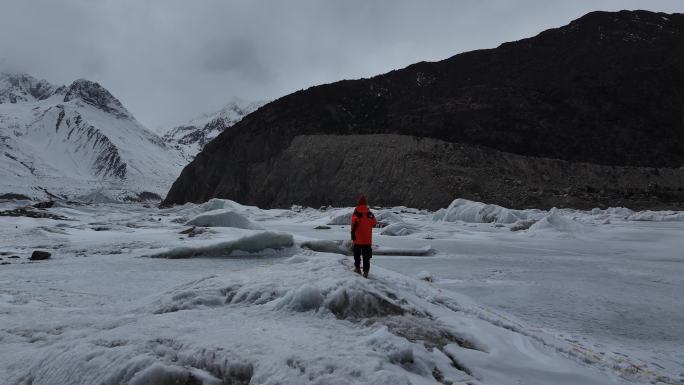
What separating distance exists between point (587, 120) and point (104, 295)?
66.7 metres

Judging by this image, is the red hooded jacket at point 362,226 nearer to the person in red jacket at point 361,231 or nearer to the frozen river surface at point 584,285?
the person in red jacket at point 361,231

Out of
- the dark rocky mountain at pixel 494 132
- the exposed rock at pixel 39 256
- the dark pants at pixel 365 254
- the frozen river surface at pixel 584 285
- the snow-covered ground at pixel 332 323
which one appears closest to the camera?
the snow-covered ground at pixel 332 323

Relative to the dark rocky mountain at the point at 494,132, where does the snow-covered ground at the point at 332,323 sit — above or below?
below

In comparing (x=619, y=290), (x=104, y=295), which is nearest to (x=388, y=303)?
(x=104, y=295)

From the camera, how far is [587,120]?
6266cm

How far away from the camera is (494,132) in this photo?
61.7 metres

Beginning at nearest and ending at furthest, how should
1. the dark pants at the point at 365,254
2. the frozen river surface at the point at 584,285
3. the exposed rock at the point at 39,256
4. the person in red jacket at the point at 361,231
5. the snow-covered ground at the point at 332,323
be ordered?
the snow-covered ground at the point at 332,323 → the frozen river surface at the point at 584,285 → the dark pants at the point at 365,254 → the person in red jacket at the point at 361,231 → the exposed rock at the point at 39,256

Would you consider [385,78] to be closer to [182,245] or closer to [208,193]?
[208,193]

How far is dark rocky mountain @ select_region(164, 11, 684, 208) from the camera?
51.6 metres

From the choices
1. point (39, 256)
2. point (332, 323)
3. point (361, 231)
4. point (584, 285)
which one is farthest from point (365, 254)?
point (39, 256)

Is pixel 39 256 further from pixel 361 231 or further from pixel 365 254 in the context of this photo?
pixel 365 254

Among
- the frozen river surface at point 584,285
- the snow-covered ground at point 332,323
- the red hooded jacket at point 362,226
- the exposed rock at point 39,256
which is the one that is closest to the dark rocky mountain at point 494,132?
the frozen river surface at point 584,285

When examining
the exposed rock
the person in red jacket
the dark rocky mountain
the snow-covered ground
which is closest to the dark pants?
the person in red jacket

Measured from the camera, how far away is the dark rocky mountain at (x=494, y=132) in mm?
51594
